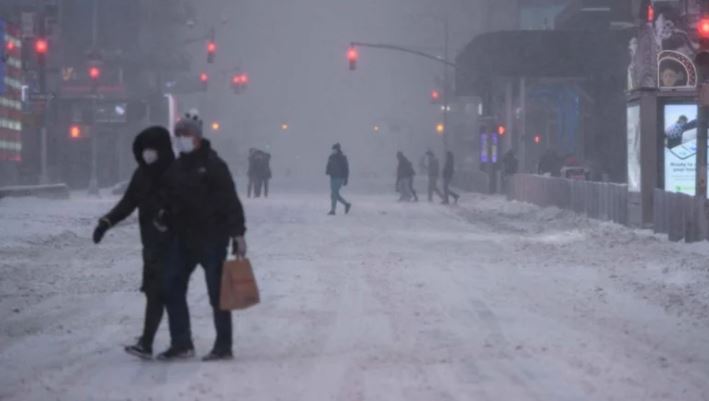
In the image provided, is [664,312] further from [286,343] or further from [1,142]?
[1,142]

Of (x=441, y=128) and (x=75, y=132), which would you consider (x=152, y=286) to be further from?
(x=441, y=128)

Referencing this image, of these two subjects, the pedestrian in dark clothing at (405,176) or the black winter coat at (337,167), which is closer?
the black winter coat at (337,167)

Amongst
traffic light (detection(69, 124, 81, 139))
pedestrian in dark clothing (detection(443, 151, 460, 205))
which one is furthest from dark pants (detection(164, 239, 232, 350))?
traffic light (detection(69, 124, 81, 139))

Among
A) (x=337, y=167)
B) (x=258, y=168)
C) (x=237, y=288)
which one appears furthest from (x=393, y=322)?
(x=258, y=168)

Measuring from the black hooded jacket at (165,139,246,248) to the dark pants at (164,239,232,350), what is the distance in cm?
8

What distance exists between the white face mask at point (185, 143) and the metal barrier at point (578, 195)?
1708 cm

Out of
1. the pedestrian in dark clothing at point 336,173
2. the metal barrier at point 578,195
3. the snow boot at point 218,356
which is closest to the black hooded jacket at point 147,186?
the snow boot at point 218,356

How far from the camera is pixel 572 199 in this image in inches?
1217

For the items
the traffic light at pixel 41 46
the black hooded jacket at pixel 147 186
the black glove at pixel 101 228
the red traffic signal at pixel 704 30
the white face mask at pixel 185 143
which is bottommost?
the black glove at pixel 101 228

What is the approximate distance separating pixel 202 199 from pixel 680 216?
526 inches

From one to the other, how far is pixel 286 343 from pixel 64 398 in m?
2.68

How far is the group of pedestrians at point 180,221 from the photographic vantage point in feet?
30.3

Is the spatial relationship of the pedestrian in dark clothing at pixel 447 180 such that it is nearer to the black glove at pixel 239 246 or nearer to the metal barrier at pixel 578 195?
the metal barrier at pixel 578 195

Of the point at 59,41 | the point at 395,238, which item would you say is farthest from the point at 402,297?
the point at 59,41
